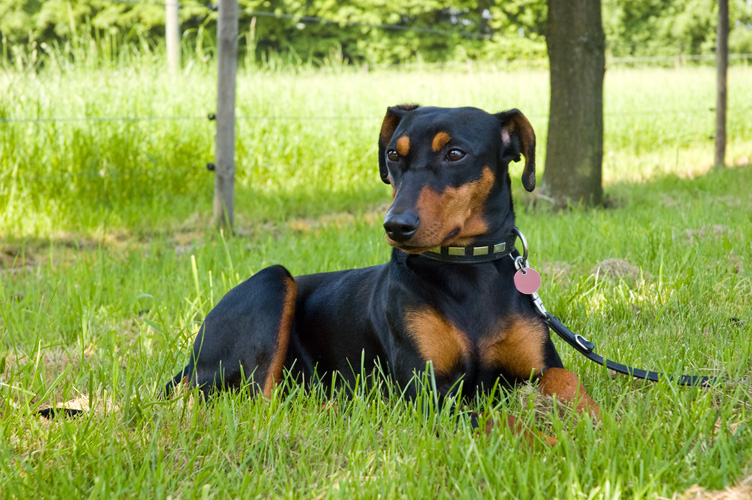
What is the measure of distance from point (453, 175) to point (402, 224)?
0.37m

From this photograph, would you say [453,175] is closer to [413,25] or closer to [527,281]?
[527,281]

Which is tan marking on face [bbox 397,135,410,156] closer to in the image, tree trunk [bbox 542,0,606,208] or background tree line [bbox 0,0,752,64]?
tree trunk [bbox 542,0,606,208]

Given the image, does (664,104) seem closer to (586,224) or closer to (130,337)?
(586,224)

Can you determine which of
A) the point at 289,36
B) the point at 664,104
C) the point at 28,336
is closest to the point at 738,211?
the point at 28,336

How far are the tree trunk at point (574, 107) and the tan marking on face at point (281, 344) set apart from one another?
455 cm

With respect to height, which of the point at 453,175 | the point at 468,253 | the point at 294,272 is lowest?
the point at 294,272

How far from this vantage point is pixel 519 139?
8.89ft

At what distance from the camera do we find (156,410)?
8.10ft

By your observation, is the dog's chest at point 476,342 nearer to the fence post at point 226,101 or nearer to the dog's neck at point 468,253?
the dog's neck at point 468,253

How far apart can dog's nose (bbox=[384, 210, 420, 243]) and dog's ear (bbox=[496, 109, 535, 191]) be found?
0.66 m

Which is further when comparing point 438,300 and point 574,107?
point 574,107

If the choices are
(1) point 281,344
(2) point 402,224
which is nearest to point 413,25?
(1) point 281,344

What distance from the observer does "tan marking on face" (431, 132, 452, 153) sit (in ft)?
8.13

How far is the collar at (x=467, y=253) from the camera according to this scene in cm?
252
